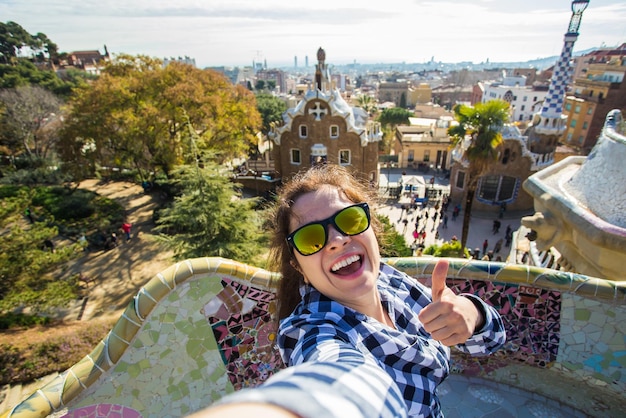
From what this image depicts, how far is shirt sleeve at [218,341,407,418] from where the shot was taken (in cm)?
86

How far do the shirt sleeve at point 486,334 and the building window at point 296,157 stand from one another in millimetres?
20859

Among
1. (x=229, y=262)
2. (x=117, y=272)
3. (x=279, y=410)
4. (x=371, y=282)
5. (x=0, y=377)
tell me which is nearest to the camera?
(x=279, y=410)

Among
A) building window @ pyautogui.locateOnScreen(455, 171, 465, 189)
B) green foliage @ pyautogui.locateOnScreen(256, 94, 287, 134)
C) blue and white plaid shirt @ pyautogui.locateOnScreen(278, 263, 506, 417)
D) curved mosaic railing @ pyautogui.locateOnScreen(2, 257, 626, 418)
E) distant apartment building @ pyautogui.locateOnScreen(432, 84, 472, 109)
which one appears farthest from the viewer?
distant apartment building @ pyautogui.locateOnScreen(432, 84, 472, 109)

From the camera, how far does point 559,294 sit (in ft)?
11.3

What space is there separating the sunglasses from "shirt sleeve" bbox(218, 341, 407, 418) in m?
0.90

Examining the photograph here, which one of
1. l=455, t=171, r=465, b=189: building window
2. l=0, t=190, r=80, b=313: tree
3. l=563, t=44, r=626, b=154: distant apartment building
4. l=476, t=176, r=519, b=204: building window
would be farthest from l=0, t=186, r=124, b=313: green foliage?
l=563, t=44, r=626, b=154: distant apartment building

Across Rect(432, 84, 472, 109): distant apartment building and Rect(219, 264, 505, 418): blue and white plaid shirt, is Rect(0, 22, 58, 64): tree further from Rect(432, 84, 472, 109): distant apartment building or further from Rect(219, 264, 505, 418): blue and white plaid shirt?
Rect(432, 84, 472, 109): distant apartment building

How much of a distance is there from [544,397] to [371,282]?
3.02 m

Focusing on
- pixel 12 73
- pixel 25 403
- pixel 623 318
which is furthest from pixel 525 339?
pixel 12 73

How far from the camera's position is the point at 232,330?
350 centimetres

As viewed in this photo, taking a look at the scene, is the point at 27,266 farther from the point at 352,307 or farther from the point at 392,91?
the point at 392,91

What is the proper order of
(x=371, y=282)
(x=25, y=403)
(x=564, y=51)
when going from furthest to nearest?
(x=564, y=51), (x=25, y=403), (x=371, y=282)

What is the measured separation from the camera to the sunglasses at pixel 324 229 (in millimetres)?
2078

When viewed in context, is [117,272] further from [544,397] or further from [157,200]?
[544,397]
